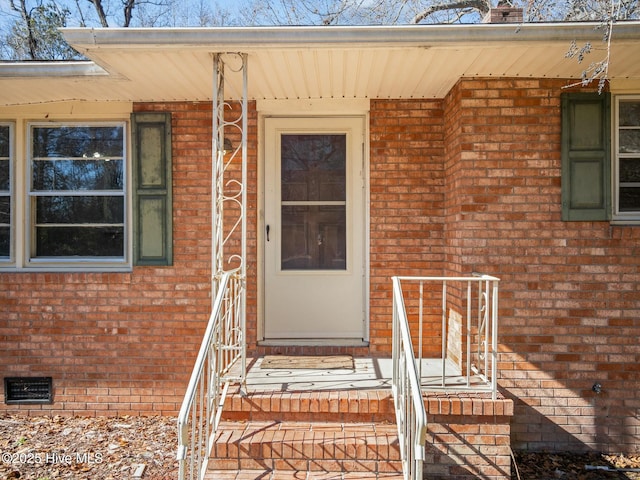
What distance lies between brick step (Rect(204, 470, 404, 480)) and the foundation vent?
2272 millimetres

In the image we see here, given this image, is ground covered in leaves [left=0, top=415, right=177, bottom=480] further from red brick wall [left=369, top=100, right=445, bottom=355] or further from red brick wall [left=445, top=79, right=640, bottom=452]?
red brick wall [left=445, top=79, right=640, bottom=452]

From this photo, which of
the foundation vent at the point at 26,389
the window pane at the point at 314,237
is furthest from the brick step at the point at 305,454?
the foundation vent at the point at 26,389

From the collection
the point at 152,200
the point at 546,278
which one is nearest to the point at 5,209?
the point at 152,200

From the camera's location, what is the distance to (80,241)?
198 inches

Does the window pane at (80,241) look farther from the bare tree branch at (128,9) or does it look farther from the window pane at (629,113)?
the bare tree branch at (128,9)

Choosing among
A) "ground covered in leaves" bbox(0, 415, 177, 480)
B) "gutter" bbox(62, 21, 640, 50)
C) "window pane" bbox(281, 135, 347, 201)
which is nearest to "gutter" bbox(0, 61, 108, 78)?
"gutter" bbox(62, 21, 640, 50)

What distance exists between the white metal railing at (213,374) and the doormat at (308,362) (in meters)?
0.32

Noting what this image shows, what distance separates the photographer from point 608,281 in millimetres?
4305

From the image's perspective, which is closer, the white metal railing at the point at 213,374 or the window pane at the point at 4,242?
the white metal railing at the point at 213,374

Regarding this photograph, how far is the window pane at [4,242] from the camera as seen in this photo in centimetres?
502

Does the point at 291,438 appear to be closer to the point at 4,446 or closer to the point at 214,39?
the point at 4,446

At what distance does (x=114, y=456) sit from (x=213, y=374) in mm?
1327

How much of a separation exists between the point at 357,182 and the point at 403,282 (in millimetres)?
1031

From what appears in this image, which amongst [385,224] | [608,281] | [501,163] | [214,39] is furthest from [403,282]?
[214,39]
